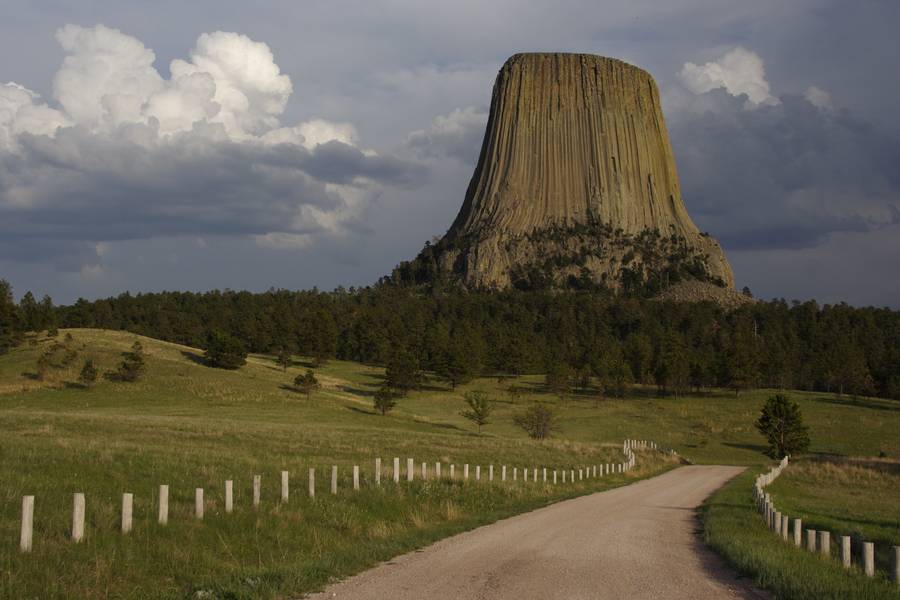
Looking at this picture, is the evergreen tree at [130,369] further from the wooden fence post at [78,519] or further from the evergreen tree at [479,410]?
the wooden fence post at [78,519]

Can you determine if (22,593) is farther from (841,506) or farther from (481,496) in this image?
(841,506)

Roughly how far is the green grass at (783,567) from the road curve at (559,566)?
310mm

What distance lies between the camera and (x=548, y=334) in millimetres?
157500

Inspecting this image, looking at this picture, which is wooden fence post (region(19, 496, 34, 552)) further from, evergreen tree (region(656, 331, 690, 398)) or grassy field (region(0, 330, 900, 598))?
evergreen tree (region(656, 331, 690, 398))

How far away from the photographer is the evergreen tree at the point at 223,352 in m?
95.0

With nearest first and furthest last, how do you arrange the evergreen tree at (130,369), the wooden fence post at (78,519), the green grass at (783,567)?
the green grass at (783,567) → the wooden fence post at (78,519) → the evergreen tree at (130,369)

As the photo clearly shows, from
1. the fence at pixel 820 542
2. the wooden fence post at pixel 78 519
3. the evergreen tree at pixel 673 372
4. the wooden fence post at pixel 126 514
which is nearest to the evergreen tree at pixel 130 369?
the evergreen tree at pixel 673 372

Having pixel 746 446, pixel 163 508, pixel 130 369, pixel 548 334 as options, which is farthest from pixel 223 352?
pixel 163 508

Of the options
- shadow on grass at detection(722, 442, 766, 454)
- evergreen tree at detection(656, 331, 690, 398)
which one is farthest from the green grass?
evergreen tree at detection(656, 331, 690, 398)

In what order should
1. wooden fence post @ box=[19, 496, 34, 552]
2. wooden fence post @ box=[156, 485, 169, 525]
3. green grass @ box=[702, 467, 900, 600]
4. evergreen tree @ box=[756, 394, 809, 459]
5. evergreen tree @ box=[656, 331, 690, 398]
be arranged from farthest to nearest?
evergreen tree @ box=[656, 331, 690, 398] → evergreen tree @ box=[756, 394, 809, 459] → wooden fence post @ box=[156, 485, 169, 525] → green grass @ box=[702, 467, 900, 600] → wooden fence post @ box=[19, 496, 34, 552]

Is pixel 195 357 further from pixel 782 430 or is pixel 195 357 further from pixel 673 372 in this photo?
pixel 782 430

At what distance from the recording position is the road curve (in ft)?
35.1

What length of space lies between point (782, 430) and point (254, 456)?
48480mm

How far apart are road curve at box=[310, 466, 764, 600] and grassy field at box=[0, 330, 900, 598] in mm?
919
